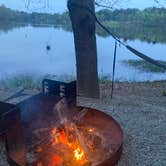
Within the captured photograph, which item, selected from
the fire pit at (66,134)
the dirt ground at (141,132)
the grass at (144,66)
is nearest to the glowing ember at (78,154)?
the fire pit at (66,134)

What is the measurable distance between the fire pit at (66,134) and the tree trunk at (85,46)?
166 centimetres

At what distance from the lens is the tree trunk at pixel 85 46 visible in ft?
15.3

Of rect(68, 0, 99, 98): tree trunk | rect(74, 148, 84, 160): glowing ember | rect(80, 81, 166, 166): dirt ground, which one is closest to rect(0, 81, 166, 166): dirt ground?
rect(80, 81, 166, 166): dirt ground

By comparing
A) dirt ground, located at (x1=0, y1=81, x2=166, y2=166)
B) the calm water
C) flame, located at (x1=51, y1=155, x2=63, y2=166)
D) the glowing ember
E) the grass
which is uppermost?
the glowing ember

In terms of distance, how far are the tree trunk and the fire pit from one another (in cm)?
166

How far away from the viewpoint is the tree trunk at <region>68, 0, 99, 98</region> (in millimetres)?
4656

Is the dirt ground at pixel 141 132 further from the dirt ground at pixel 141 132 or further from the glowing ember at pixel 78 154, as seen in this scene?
the glowing ember at pixel 78 154

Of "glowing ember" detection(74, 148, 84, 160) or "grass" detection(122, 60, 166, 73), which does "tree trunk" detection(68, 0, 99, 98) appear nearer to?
"glowing ember" detection(74, 148, 84, 160)

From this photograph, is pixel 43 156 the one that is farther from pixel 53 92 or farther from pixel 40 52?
pixel 40 52

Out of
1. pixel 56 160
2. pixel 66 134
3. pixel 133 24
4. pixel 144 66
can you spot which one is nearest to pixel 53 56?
pixel 144 66

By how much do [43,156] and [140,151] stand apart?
3.21 ft

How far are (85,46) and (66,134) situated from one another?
7.91ft

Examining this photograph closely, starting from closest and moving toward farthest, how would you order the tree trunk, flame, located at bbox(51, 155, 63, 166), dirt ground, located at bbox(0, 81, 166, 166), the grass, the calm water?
flame, located at bbox(51, 155, 63, 166) → dirt ground, located at bbox(0, 81, 166, 166) → the tree trunk → the calm water → the grass

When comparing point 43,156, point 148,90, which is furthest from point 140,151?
point 148,90
